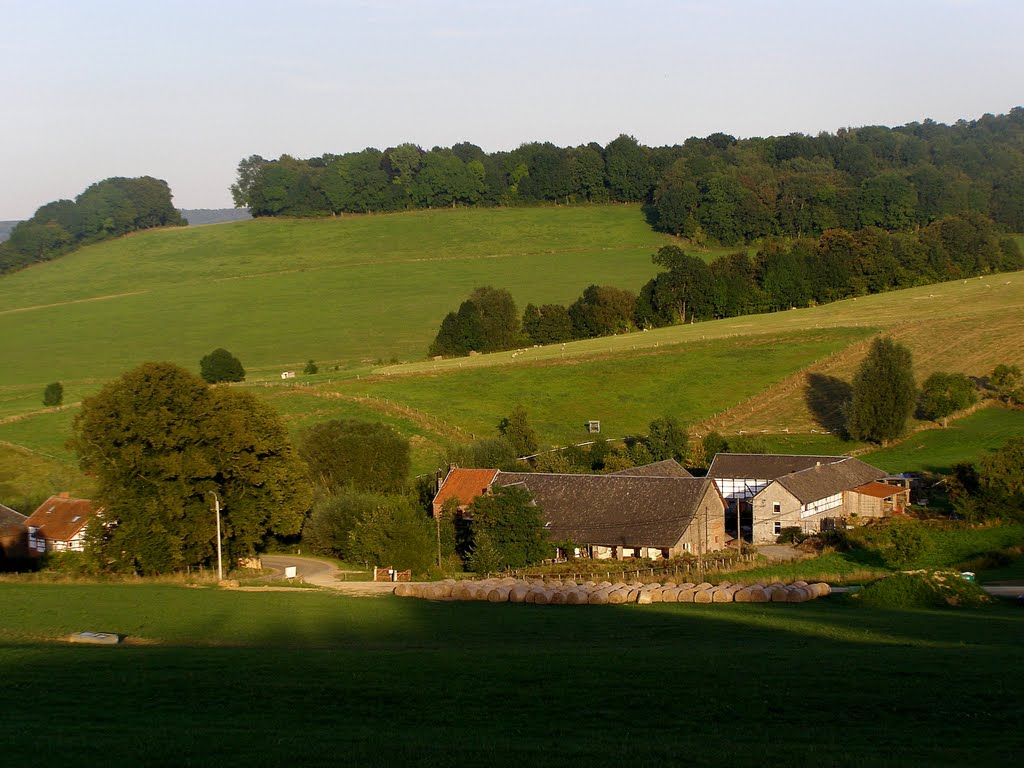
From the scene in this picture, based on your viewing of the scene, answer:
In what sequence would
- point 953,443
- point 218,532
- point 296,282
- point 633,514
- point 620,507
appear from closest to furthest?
point 218,532
point 633,514
point 620,507
point 953,443
point 296,282

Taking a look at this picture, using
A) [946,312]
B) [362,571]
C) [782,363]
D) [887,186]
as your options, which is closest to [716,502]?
[362,571]

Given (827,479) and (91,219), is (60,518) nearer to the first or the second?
(827,479)

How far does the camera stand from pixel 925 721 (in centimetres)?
1562

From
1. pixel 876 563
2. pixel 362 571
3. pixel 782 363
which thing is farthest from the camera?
pixel 782 363

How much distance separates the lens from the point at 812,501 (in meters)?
51.2

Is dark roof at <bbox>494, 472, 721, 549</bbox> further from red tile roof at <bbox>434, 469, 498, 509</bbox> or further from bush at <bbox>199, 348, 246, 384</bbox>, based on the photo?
bush at <bbox>199, 348, 246, 384</bbox>

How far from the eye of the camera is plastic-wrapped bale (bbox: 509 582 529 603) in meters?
34.3

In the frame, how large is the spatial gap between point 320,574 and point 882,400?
3705 cm

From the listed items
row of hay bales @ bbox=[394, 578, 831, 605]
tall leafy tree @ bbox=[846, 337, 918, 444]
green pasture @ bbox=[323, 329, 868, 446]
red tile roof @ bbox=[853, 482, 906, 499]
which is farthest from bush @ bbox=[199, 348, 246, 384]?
row of hay bales @ bbox=[394, 578, 831, 605]

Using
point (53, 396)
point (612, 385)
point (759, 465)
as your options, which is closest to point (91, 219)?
point (53, 396)

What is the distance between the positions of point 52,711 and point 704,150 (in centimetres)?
15917

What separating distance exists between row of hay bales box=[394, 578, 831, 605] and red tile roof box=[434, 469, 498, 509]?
18.3 meters

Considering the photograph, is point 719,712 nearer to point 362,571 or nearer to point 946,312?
point 362,571

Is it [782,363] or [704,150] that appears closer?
[782,363]
